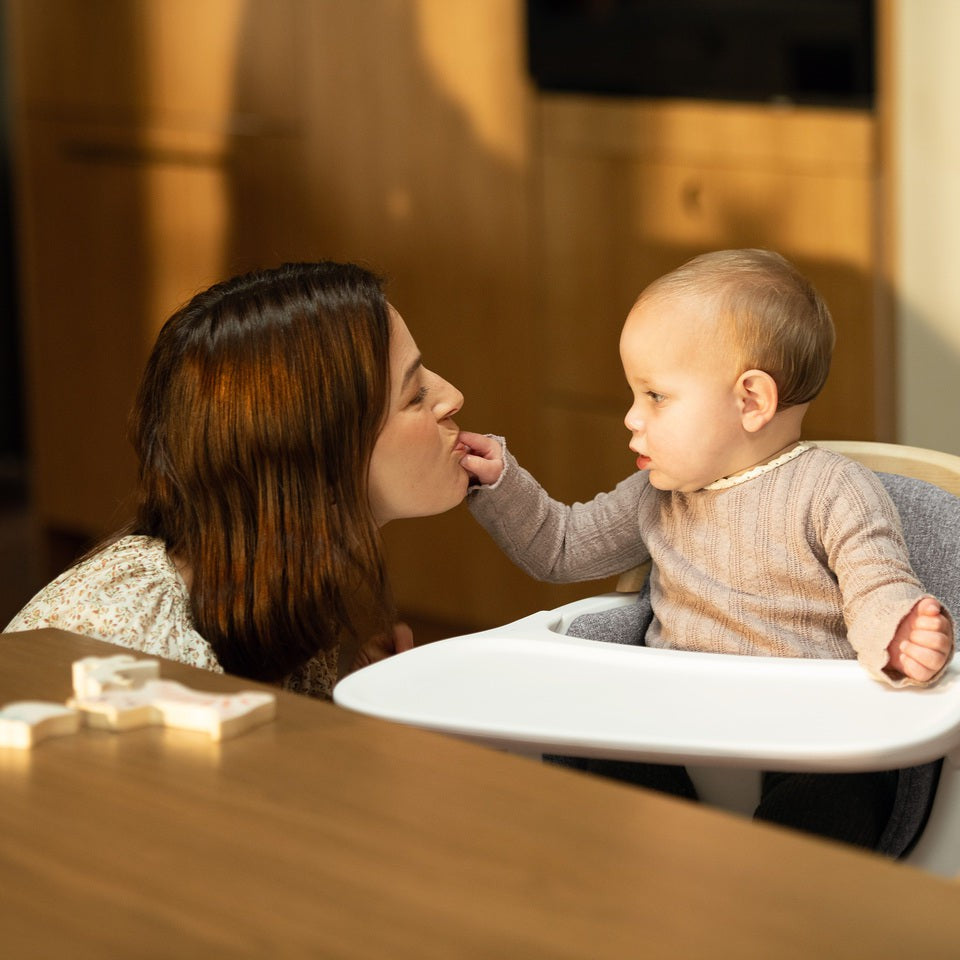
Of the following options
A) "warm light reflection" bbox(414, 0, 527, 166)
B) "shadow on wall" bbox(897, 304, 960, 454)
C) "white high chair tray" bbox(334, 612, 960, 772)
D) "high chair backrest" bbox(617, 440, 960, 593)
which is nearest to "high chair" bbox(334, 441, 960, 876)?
"white high chair tray" bbox(334, 612, 960, 772)

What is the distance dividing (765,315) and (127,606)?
552 millimetres

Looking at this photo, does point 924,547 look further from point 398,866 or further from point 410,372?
point 398,866

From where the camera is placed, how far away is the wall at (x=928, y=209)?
7.57ft

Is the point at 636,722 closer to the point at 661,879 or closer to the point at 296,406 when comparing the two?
the point at 661,879

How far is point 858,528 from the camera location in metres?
1.22

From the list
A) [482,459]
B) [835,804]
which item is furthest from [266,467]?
[835,804]

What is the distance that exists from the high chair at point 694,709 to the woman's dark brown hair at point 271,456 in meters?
0.19

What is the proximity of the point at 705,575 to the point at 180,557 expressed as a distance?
1.44 feet

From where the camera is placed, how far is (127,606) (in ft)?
3.93

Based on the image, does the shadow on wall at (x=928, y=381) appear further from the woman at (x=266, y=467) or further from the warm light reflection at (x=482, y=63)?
the woman at (x=266, y=467)

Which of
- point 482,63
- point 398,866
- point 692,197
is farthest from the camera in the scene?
point 482,63

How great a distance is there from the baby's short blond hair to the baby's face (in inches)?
0.5

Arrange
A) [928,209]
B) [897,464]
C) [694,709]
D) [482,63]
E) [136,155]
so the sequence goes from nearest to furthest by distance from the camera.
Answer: [694,709], [897,464], [928,209], [482,63], [136,155]

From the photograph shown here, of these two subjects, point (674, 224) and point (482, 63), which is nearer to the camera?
point (674, 224)
